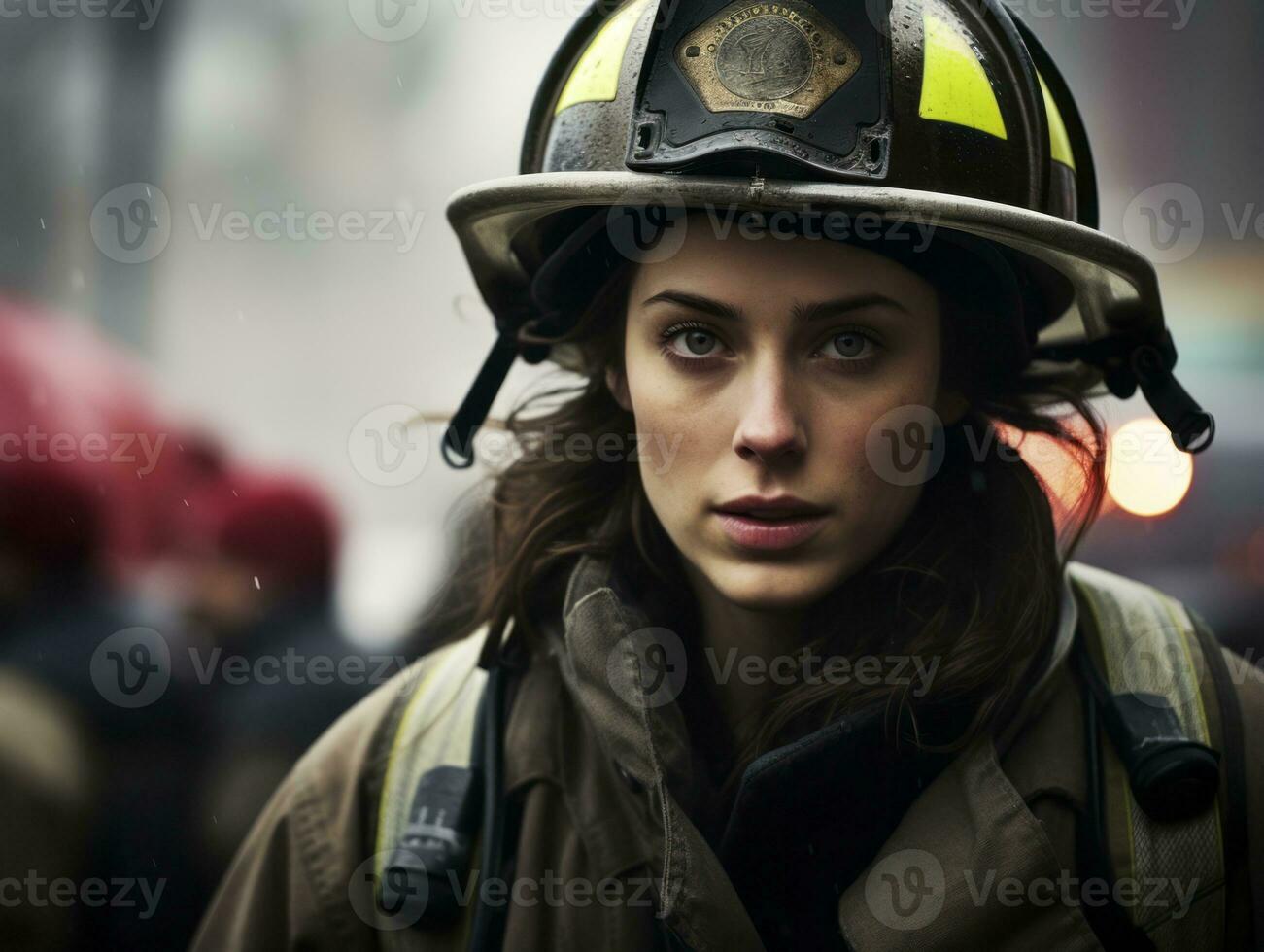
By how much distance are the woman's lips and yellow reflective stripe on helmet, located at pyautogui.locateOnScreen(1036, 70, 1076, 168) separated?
31.1 inches

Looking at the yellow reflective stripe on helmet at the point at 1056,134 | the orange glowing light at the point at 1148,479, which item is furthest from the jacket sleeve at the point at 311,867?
the orange glowing light at the point at 1148,479

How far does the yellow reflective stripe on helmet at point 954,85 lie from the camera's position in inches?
75.0

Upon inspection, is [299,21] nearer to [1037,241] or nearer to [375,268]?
[375,268]

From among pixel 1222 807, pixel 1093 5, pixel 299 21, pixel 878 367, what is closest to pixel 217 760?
pixel 878 367

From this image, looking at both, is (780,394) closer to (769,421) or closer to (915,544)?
(769,421)

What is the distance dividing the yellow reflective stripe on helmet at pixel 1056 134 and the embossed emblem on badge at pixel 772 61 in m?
0.45

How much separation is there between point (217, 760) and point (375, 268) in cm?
655

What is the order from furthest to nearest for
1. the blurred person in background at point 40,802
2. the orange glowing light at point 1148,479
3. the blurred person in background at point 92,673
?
1. the orange glowing light at point 1148,479
2. the blurred person in background at point 92,673
3. the blurred person in background at point 40,802

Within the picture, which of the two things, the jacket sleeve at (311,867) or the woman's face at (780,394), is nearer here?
the woman's face at (780,394)

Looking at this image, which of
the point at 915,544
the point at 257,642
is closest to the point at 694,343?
the point at 915,544

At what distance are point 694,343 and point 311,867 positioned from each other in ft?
3.91

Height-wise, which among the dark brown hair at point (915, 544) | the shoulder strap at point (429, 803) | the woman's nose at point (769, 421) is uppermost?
the woman's nose at point (769, 421)

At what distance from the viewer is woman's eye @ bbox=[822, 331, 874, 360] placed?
195 cm

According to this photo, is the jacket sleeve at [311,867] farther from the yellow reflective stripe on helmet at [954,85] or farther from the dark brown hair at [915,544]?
the yellow reflective stripe on helmet at [954,85]
